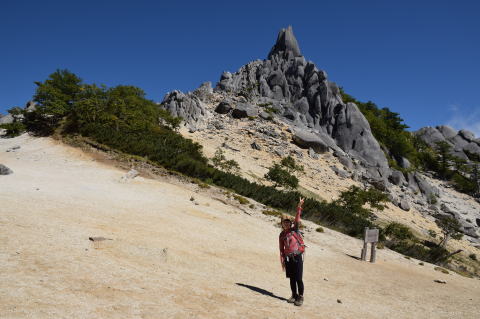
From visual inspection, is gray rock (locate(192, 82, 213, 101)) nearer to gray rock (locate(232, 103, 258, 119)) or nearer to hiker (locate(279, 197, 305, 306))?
gray rock (locate(232, 103, 258, 119))

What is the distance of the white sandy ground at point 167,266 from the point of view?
15.5 ft

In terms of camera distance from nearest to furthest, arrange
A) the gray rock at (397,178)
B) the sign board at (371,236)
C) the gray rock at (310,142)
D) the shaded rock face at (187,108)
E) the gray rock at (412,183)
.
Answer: the sign board at (371,236)
the gray rock at (310,142)
the shaded rock face at (187,108)
the gray rock at (412,183)
the gray rock at (397,178)

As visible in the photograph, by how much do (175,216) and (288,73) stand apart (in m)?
68.6

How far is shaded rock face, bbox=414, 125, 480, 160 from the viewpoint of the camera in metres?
89.0

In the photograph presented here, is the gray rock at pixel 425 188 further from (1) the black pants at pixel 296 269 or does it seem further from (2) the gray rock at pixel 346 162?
(1) the black pants at pixel 296 269

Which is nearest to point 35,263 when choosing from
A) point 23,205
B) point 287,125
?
point 23,205

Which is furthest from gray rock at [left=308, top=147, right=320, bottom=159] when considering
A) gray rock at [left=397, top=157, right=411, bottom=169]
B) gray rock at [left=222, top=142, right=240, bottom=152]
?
gray rock at [left=397, top=157, right=411, bottom=169]

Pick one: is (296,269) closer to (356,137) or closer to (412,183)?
(412,183)

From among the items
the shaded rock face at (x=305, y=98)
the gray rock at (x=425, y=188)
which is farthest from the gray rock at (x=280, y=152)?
the gray rock at (x=425, y=188)

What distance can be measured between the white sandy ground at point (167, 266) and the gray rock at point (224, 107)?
1751 inches

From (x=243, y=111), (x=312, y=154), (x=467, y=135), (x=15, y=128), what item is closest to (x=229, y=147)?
(x=312, y=154)

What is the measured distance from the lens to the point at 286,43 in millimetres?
83125

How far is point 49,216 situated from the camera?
901cm

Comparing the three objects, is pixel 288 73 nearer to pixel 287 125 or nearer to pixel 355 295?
pixel 287 125
